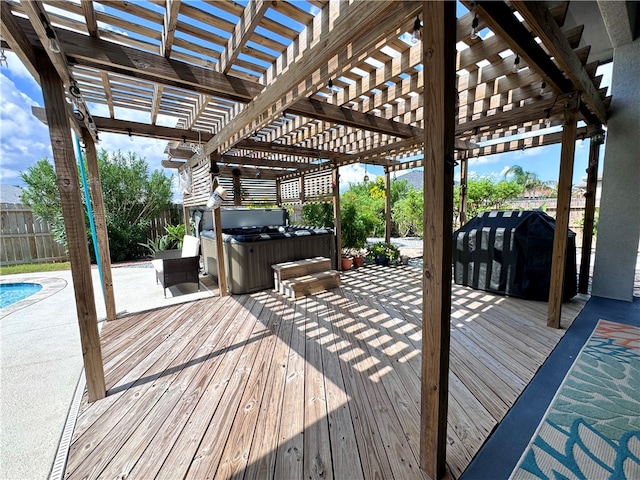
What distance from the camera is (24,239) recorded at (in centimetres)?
656

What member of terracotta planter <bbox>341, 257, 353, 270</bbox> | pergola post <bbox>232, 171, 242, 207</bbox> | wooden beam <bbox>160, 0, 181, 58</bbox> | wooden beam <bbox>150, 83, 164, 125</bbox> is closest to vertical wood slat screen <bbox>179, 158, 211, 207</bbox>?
wooden beam <bbox>150, 83, 164, 125</bbox>

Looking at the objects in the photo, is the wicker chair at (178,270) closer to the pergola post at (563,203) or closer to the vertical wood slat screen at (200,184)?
the vertical wood slat screen at (200,184)

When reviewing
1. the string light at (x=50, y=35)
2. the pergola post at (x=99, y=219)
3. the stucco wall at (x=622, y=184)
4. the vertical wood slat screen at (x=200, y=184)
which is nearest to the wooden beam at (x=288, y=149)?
the vertical wood slat screen at (x=200, y=184)

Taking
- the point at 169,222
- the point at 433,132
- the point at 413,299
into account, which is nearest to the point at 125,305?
the point at 413,299

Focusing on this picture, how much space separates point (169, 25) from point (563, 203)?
3.60 metres

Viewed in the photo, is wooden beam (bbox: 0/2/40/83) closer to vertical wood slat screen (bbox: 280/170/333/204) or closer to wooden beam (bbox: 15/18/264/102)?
wooden beam (bbox: 15/18/264/102)

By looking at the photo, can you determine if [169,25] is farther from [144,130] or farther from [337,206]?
[337,206]

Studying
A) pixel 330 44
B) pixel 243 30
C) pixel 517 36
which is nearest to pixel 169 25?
pixel 243 30

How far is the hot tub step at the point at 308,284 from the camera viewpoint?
12.7ft

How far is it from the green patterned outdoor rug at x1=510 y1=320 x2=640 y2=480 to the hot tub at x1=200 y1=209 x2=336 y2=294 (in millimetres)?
3643

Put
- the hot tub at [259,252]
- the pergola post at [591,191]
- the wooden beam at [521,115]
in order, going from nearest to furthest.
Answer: the wooden beam at [521,115]
the pergola post at [591,191]
the hot tub at [259,252]

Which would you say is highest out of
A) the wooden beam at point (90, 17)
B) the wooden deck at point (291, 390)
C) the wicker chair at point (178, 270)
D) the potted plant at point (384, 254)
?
the wooden beam at point (90, 17)

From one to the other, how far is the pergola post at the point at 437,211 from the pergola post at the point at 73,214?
7.01ft

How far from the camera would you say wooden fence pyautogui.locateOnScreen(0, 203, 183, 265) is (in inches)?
249
